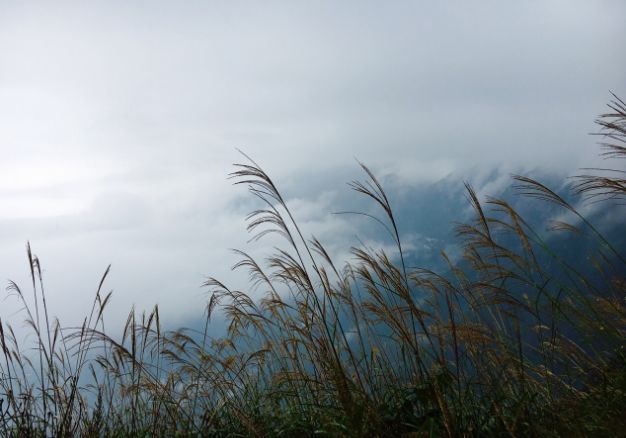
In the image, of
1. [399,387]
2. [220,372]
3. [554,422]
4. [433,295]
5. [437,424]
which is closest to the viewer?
[554,422]

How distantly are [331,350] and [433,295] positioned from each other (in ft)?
5.09

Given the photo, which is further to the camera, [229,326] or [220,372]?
[229,326]

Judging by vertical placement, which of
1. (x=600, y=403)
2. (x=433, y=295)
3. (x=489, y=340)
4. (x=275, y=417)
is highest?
(x=433, y=295)

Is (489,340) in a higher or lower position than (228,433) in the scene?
higher

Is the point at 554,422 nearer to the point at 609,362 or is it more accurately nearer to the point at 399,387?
the point at 399,387

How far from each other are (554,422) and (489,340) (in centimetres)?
53

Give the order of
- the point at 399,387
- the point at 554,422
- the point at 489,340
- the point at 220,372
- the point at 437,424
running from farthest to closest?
the point at 220,372 → the point at 399,387 → the point at 489,340 → the point at 437,424 → the point at 554,422

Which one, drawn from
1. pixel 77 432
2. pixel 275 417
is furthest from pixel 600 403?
pixel 77 432

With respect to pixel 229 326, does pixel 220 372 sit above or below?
below

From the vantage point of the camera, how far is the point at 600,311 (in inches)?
148

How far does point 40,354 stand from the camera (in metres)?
3.68

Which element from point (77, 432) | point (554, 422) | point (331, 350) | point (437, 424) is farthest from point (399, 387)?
point (77, 432)

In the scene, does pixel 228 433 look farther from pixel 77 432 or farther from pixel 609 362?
pixel 609 362

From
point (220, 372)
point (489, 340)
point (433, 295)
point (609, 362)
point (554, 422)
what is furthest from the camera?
point (433, 295)
